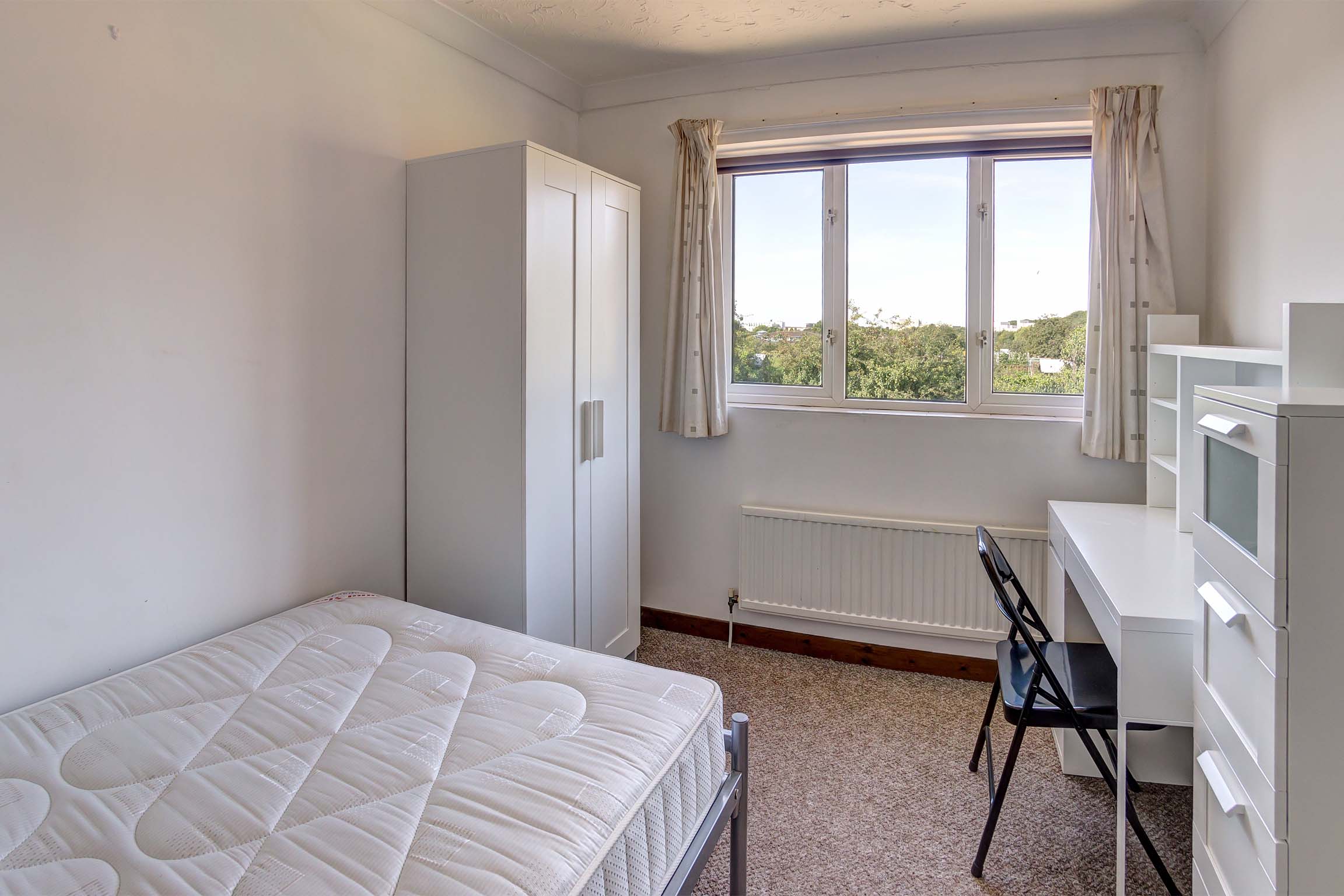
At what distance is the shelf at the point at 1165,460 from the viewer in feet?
8.54

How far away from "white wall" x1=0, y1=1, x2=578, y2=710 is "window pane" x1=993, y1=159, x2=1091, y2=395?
2.50 m

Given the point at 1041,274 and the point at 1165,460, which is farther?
the point at 1041,274

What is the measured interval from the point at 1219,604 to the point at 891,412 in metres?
1.95

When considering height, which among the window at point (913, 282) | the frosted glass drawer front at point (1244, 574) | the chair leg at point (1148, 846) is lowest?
the chair leg at point (1148, 846)

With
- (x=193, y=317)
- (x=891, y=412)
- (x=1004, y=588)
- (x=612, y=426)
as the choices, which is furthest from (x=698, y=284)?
(x=193, y=317)

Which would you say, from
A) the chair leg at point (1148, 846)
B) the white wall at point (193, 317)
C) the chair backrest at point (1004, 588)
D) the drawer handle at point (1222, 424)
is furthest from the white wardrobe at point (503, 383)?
the drawer handle at point (1222, 424)

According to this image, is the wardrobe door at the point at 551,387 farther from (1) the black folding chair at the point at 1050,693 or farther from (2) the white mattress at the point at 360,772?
(1) the black folding chair at the point at 1050,693

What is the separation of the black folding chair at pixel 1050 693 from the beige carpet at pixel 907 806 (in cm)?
9

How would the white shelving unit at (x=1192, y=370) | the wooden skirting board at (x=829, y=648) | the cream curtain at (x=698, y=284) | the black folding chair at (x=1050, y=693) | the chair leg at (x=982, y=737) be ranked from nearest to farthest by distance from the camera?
the white shelving unit at (x=1192, y=370) < the black folding chair at (x=1050, y=693) < the chair leg at (x=982, y=737) < the wooden skirting board at (x=829, y=648) < the cream curtain at (x=698, y=284)

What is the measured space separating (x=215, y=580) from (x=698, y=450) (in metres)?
2.14

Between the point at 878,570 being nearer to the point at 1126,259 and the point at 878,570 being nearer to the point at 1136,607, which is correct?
the point at 1136,607

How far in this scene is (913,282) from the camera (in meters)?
3.30

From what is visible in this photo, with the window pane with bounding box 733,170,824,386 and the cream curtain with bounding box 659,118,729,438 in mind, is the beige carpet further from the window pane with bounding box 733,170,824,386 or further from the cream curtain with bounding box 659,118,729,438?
the window pane with bounding box 733,170,824,386

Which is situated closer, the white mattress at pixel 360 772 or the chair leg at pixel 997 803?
the white mattress at pixel 360 772
